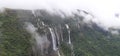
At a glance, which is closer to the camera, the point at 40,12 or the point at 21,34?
the point at 21,34

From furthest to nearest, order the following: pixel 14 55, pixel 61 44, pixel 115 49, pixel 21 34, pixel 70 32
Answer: pixel 115 49 → pixel 70 32 → pixel 61 44 → pixel 21 34 → pixel 14 55

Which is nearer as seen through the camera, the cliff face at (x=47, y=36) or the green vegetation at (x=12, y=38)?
the green vegetation at (x=12, y=38)

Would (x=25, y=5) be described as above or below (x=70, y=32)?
above

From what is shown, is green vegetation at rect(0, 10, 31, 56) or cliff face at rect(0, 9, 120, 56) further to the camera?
cliff face at rect(0, 9, 120, 56)

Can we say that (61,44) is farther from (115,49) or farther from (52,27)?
(115,49)

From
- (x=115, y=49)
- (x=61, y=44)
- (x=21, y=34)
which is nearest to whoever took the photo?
(x=21, y=34)

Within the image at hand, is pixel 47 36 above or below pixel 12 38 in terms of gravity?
above

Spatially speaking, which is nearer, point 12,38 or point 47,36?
point 12,38

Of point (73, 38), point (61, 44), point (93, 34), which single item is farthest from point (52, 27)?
point (93, 34)
